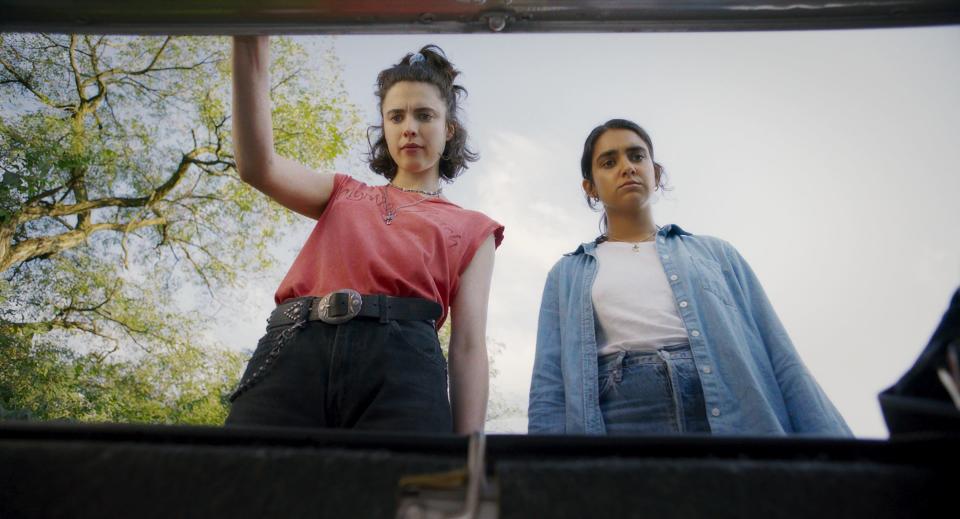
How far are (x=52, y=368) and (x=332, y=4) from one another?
36.0ft

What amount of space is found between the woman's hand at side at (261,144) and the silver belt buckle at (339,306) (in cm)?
36

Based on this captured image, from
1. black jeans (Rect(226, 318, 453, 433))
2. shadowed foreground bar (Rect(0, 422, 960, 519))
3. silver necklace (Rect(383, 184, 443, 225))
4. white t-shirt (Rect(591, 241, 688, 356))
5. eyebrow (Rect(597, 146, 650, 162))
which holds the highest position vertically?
eyebrow (Rect(597, 146, 650, 162))

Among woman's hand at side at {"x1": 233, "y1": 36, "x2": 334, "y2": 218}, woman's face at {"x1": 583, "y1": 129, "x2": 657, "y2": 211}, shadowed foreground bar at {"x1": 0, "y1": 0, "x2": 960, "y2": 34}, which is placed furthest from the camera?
woman's face at {"x1": 583, "y1": 129, "x2": 657, "y2": 211}

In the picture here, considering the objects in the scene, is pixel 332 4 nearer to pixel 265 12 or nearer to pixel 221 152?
pixel 265 12

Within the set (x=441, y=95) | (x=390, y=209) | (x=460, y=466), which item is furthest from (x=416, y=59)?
(x=460, y=466)

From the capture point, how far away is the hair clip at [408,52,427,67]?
252 cm

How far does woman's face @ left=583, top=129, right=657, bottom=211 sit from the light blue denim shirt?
210 millimetres

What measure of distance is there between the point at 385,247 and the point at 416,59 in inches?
40.7

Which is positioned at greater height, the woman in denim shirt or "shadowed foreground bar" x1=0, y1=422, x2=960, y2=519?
the woman in denim shirt

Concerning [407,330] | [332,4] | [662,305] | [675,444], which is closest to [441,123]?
[407,330]

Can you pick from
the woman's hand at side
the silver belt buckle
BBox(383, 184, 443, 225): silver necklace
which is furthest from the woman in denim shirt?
the woman's hand at side

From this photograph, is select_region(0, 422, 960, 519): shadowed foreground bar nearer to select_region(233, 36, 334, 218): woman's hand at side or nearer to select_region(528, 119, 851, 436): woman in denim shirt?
select_region(233, 36, 334, 218): woman's hand at side

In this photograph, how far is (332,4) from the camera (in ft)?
3.23

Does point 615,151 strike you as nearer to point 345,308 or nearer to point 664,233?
point 664,233
